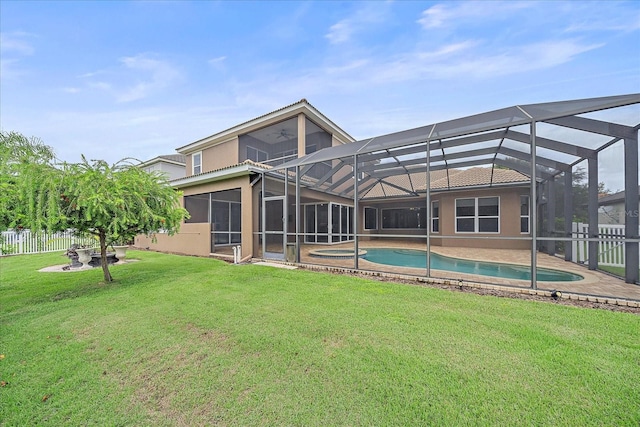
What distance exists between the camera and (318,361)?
107 inches

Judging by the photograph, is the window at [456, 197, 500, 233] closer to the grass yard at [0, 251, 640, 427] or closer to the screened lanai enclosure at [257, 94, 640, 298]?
the screened lanai enclosure at [257, 94, 640, 298]

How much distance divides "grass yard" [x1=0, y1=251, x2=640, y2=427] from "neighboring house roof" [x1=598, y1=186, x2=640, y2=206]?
9.87ft

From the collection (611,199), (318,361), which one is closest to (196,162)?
(318,361)

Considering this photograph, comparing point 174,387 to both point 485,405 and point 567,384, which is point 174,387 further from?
point 567,384

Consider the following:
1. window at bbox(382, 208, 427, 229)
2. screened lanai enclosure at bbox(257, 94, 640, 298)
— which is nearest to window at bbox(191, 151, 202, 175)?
screened lanai enclosure at bbox(257, 94, 640, 298)

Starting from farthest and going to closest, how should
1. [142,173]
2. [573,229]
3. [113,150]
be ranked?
1. [113,150]
2. [573,229]
3. [142,173]

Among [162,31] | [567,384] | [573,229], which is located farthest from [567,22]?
[162,31]

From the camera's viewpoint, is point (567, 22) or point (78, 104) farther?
point (78, 104)

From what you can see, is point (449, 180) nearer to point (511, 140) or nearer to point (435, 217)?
point (435, 217)

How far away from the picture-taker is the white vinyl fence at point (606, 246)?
5859 millimetres

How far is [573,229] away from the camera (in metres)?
7.84

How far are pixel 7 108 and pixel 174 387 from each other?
2482cm

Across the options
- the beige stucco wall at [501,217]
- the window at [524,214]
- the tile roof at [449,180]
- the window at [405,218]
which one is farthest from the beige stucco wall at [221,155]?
the window at [524,214]

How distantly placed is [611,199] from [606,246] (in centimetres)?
159
